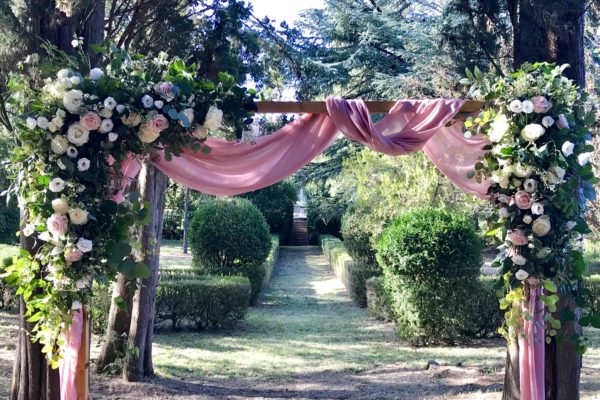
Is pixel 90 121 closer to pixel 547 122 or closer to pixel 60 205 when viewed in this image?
pixel 60 205

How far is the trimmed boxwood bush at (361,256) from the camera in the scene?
13719 millimetres

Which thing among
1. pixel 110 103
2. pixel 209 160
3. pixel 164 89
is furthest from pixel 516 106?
pixel 110 103

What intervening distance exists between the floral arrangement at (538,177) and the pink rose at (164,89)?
2.10 m

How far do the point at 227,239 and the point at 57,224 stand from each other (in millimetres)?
8956

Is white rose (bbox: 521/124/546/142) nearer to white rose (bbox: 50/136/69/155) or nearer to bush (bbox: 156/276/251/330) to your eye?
white rose (bbox: 50/136/69/155)

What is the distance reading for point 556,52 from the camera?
5477mm

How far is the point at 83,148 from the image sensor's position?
4.02 metres

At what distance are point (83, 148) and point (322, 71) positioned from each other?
14721 millimetres

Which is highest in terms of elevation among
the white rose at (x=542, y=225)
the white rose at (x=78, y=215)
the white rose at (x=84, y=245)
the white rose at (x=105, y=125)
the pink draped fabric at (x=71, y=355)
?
the white rose at (x=105, y=125)

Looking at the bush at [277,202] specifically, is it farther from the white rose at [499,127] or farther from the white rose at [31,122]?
the white rose at [31,122]

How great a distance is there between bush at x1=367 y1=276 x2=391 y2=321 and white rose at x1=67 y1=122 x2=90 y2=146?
25.2ft

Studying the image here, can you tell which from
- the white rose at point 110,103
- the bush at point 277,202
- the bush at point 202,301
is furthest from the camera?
the bush at point 277,202

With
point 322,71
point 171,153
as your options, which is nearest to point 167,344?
point 171,153

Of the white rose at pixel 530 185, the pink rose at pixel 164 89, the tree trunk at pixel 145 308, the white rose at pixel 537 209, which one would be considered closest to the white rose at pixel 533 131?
the white rose at pixel 530 185
